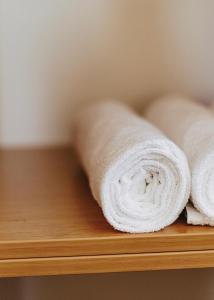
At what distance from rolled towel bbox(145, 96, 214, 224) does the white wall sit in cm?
17

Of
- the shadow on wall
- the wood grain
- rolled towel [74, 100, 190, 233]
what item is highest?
rolled towel [74, 100, 190, 233]

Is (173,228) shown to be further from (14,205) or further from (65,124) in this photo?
(65,124)

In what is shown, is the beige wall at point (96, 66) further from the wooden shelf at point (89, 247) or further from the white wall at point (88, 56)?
the wooden shelf at point (89, 247)

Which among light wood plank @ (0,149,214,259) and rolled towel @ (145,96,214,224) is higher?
rolled towel @ (145,96,214,224)

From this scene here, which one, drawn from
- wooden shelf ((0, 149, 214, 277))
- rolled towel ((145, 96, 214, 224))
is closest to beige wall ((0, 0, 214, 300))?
rolled towel ((145, 96, 214, 224))

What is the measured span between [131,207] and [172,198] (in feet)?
0.15

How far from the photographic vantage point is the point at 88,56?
95cm

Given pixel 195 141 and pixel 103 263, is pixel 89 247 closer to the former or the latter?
pixel 103 263

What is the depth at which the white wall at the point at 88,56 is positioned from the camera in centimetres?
93

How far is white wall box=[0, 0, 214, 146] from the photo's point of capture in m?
0.93

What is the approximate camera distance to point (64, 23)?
932mm

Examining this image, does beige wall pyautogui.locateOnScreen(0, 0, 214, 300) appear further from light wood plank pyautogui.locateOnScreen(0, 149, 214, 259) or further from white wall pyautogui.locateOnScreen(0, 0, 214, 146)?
light wood plank pyautogui.locateOnScreen(0, 149, 214, 259)

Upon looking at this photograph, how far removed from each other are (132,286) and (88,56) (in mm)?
417

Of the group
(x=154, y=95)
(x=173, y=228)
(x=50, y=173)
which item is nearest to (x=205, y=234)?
(x=173, y=228)
